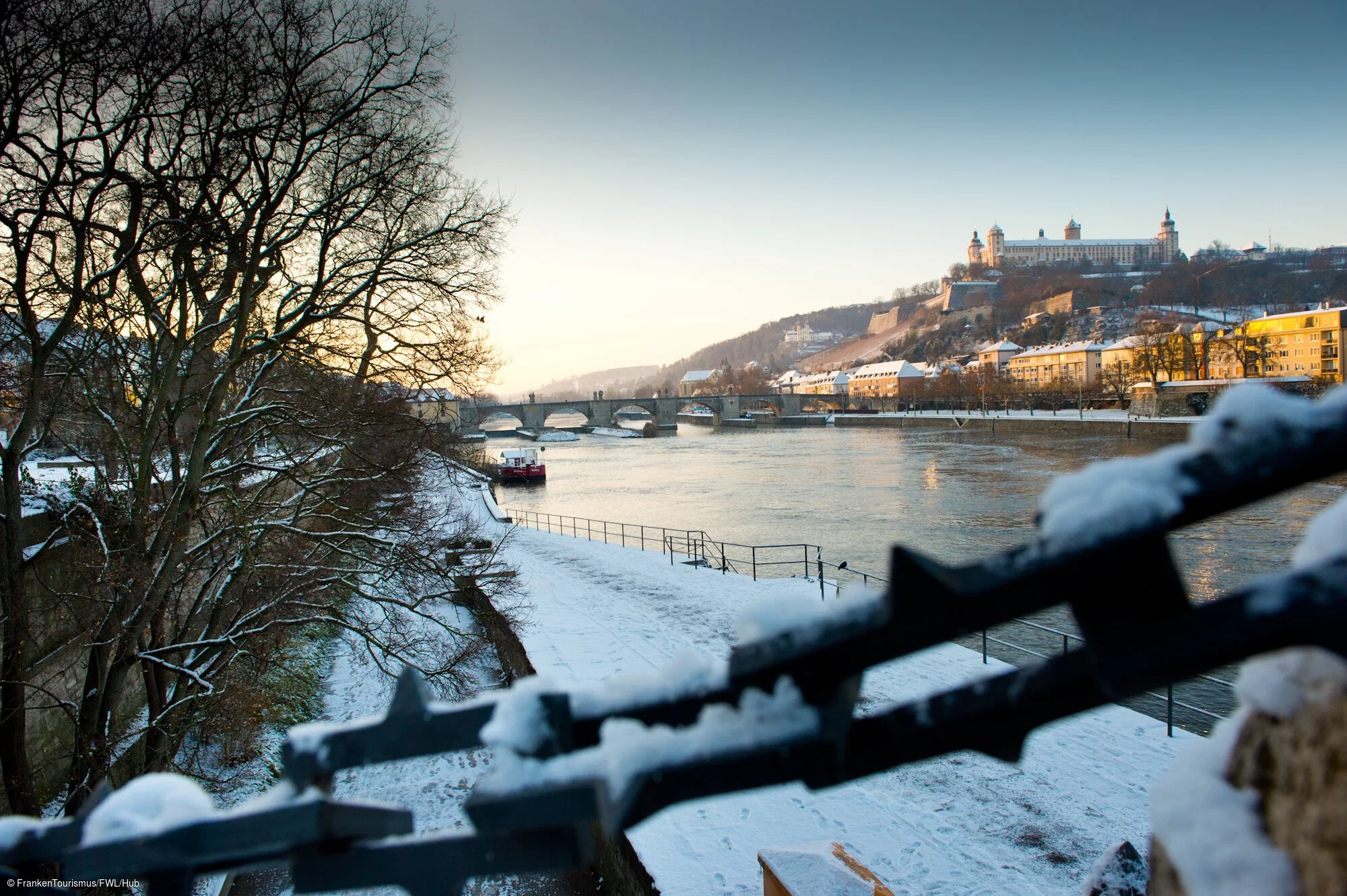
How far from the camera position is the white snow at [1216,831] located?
105 cm

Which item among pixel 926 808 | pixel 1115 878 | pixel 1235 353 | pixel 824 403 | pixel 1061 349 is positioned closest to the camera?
pixel 1115 878

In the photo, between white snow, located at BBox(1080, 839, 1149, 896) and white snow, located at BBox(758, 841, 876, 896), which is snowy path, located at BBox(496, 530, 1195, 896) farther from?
white snow, located at BBox(1080, 839, 1149, 896)

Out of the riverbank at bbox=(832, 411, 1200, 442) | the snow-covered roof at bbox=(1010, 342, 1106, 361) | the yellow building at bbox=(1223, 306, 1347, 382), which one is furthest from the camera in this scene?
the snow-covered roof at bbox=(1010, 342, 1106, 361)

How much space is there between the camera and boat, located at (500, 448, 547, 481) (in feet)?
153

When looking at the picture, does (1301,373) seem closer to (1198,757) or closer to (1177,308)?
(1177,308)

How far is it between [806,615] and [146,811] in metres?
1.16

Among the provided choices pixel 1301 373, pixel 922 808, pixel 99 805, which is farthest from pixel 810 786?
pixel 1301 373

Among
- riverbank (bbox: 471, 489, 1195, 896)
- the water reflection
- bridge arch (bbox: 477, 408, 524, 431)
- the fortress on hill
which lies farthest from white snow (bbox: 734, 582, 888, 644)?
the fortress on hill

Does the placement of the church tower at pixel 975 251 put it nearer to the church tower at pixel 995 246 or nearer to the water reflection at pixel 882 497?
the church tower at pixel 995 246

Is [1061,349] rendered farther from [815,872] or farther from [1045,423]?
[815,872]

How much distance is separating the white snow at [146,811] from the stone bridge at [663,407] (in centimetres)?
8371

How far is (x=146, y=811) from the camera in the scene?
1.30 m

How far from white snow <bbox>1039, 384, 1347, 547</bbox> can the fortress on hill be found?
188483mm

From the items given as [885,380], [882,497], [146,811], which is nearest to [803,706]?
[146,811]
